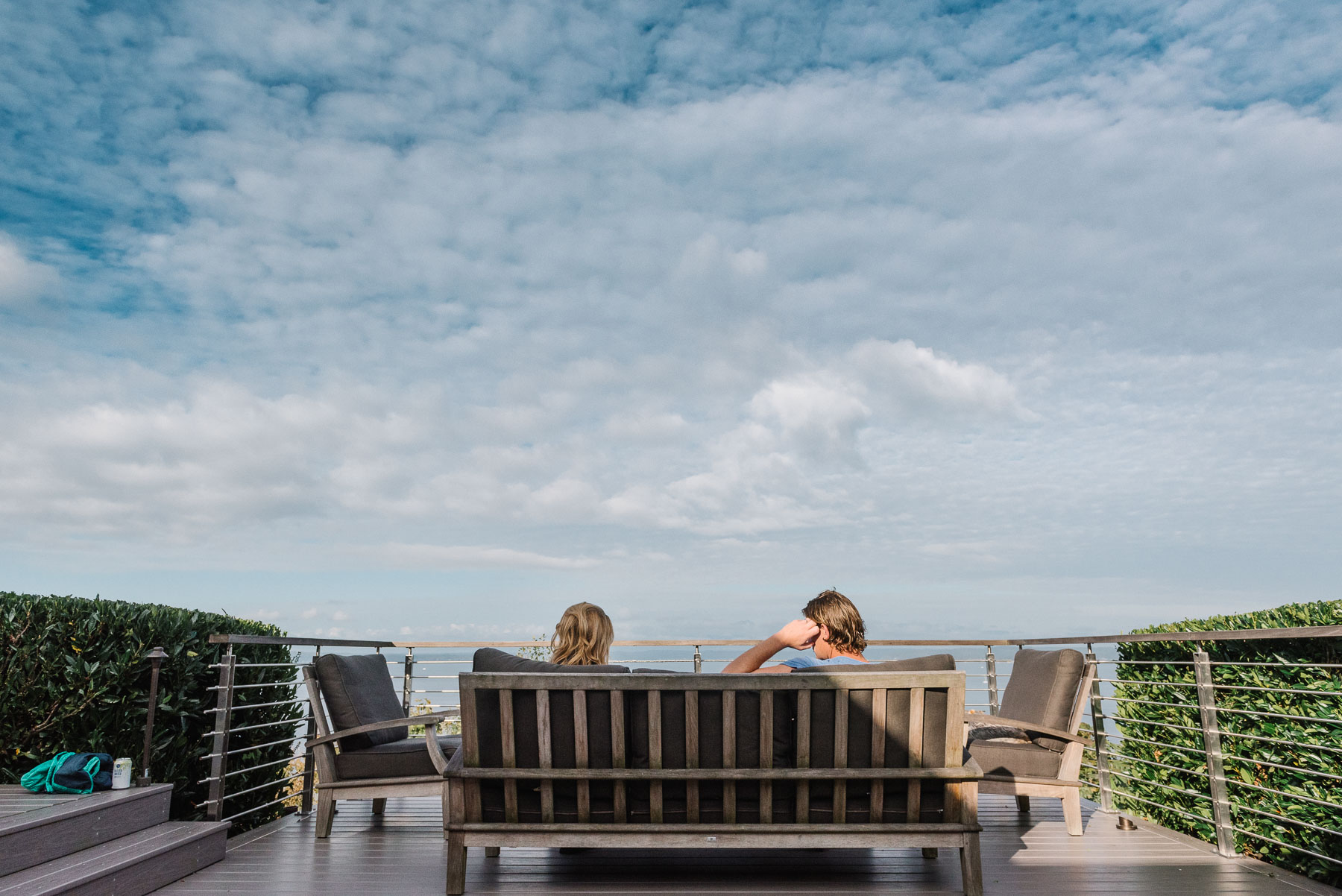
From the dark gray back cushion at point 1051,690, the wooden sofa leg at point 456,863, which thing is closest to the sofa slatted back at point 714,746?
the wooden sofa leg at point 456,863

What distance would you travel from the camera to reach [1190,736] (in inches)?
170

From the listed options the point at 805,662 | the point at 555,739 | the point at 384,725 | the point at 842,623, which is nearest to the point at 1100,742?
the point at 842,623

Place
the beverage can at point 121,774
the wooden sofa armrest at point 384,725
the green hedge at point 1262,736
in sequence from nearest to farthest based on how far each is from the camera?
the green hedge at point 1262,736
the beverage can at point 121,774
the wooden sofa armrest at point 384,725

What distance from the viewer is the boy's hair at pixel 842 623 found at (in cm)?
365

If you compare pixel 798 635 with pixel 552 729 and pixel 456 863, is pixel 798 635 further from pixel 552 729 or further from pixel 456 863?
pixel 456 863

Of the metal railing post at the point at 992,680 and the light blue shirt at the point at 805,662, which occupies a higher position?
the light blue shirt at the point at 805,662

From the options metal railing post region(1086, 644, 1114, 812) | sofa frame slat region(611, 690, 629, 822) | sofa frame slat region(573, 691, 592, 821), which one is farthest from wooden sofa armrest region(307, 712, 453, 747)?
metal railing post region(1086, 644, 1114, 812)

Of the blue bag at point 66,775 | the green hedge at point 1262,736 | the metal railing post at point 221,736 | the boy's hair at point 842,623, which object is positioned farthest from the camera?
the metal railing post at point 221,736

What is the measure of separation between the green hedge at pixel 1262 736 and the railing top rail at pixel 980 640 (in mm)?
153

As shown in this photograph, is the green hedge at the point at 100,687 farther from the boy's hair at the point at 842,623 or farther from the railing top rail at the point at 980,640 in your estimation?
the boy's hair at the point at 842,623

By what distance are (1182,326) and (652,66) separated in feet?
28.2

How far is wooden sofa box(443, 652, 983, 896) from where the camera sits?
2.80 meters

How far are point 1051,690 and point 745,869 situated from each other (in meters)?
1.91

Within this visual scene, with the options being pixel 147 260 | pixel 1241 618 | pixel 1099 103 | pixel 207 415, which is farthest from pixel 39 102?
pixel 1241 618
